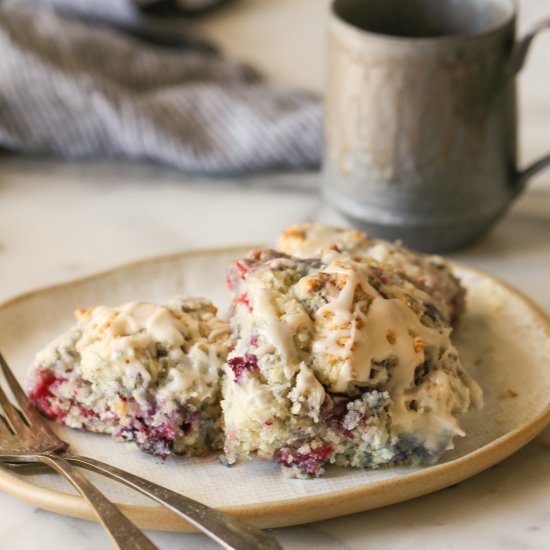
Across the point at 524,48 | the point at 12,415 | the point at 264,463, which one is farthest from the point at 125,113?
the point at 264,463

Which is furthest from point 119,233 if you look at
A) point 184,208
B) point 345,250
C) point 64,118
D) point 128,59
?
point 345,250

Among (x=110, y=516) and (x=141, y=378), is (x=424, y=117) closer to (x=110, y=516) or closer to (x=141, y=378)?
(x=141, y=378)

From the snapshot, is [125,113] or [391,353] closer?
[391,353]

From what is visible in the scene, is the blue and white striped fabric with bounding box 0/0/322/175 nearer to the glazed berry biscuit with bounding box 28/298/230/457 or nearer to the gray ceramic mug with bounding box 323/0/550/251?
the gray ceramic mug with bounding box 323/0/550/251

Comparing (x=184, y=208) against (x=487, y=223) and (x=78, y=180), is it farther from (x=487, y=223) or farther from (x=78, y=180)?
(x=487, y=223)

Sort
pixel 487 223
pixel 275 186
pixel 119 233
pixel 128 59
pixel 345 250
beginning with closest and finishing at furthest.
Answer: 1. pixel 345 250
2. pixel 487 223
3. pixel 119 233
4. pixel 275 186
5. pixel 128 59

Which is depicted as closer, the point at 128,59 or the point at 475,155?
the point at 475,155

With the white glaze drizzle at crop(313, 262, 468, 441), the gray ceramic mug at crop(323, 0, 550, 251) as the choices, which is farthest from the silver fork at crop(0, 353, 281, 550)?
the gray ceramic mug at crop(323, 0, 550, 251)
